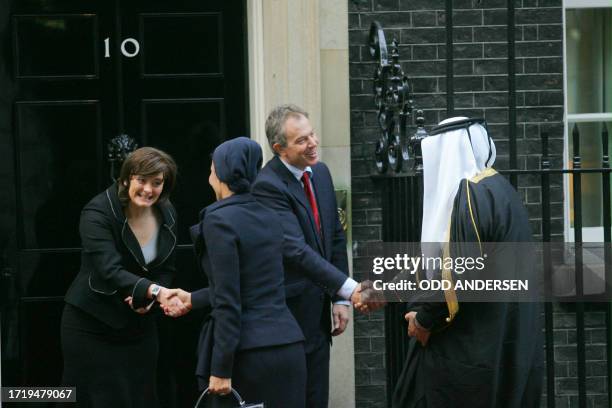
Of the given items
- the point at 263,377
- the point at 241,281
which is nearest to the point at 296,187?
the point at 241,281

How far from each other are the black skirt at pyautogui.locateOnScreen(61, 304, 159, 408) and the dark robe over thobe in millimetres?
1667

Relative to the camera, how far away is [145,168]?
6.64 meters

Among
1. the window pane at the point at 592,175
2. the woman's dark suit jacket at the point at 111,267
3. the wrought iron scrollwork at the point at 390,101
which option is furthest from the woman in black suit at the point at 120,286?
the window pane at the point at 592,175

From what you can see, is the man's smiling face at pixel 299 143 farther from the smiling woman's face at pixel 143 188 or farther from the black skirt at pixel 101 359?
the black skirt at pixel 101 359

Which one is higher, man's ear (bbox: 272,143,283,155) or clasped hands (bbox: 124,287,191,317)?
man's ear (bbox: 272,143,283,155)

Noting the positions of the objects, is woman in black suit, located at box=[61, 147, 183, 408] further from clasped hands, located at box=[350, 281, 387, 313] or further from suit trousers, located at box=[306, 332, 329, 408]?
clasped hands, located at box=[350, 281, 387, 313]

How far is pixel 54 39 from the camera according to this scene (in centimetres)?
801

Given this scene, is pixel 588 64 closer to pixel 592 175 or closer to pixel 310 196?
pixel 592 175

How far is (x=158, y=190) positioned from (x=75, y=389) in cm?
112

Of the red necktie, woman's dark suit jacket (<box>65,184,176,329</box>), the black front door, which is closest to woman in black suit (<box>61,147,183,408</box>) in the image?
woman's dark suit jacket (<box>65,184,176,329</box>)

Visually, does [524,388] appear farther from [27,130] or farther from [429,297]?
[27,130]

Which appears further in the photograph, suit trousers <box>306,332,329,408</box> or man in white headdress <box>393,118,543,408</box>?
suit trousers <box>306,332,329,408</box>

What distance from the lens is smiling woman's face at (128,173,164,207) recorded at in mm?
6688

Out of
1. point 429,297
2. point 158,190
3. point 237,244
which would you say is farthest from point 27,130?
point 429,297
